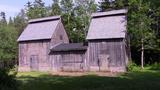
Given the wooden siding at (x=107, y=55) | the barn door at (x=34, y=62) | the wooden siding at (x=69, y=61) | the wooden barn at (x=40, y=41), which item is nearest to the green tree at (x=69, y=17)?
the wooden barn at (x=40, y=41)

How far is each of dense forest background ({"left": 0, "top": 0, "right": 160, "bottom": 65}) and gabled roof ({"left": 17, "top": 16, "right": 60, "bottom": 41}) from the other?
10.6 metres

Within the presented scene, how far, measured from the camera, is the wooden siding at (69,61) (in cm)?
5566

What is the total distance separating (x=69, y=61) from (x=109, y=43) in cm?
813

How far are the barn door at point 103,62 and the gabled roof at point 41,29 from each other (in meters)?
11.6

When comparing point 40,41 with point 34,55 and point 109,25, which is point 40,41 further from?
point 109,25

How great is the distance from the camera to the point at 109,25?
176ft

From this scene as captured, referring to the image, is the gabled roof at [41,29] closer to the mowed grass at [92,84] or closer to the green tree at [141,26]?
the green tree at [141,26]

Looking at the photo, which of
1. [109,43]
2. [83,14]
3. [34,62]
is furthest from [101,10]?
[109,43]

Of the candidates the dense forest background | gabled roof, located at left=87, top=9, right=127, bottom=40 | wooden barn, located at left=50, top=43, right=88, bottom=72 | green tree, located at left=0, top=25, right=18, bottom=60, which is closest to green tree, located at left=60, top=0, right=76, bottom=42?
the dense forest background

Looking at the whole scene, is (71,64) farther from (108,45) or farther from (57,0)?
(57,0)

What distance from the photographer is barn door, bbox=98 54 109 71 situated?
5283cm

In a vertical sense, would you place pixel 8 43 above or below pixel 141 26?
below

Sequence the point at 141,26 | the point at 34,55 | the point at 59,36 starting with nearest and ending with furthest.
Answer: the point at 141,26, the point at 34,55, the point at 59,36

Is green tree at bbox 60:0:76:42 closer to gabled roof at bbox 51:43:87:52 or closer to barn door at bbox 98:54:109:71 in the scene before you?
gabled roof at bbox 51:43:87:52
